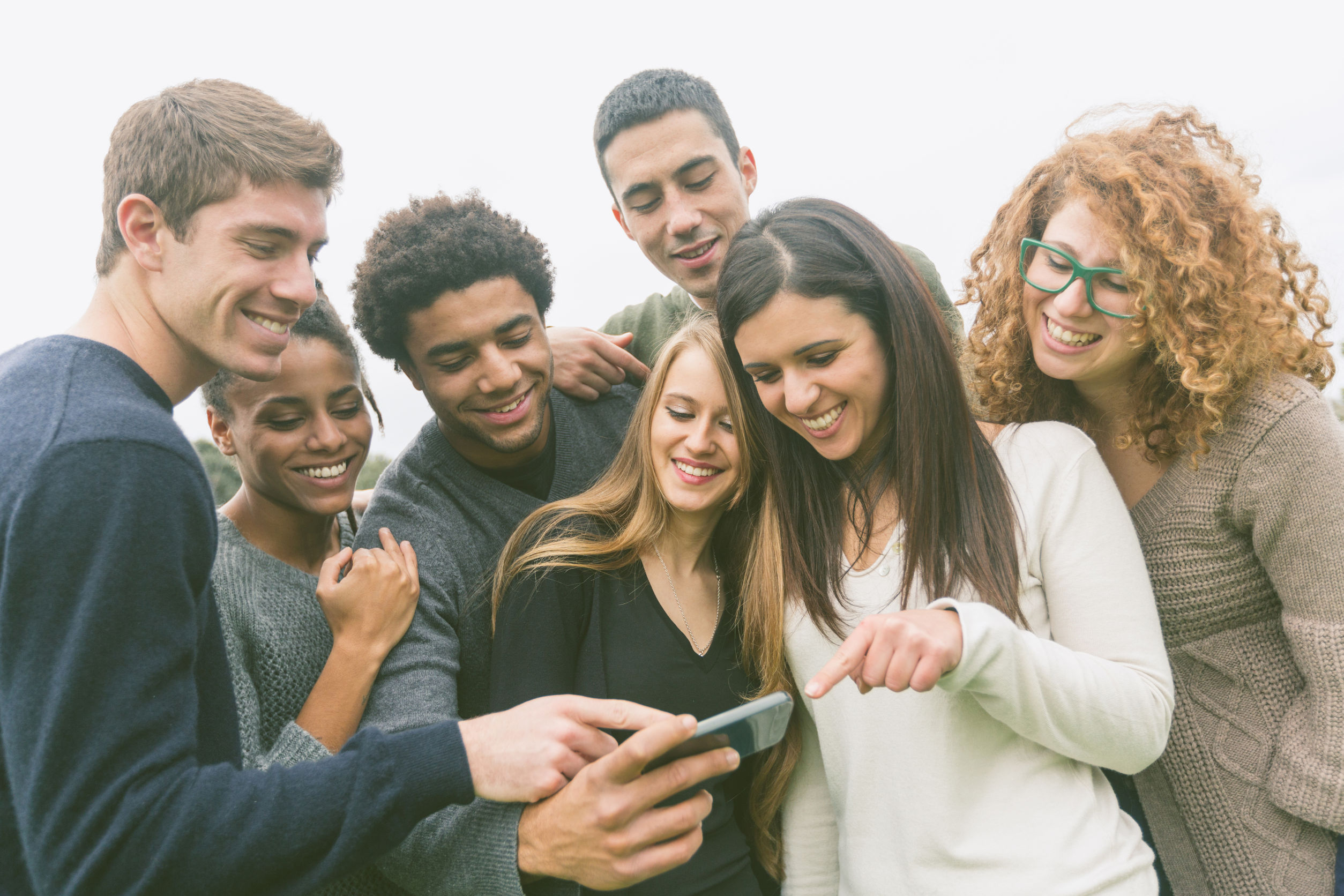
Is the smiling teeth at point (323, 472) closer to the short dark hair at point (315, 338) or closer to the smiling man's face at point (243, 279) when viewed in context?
the short dark hair at point (315, 338)

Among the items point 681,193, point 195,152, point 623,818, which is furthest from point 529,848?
point 681,193

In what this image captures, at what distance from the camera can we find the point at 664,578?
237cm

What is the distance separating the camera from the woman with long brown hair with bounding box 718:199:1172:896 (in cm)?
173

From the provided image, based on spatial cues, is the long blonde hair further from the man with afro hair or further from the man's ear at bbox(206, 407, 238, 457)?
the man's ear at bbox(206, 407, 238, 457)

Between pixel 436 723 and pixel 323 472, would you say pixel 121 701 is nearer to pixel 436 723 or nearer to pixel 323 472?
pixel 436 723

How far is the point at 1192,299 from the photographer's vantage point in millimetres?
2035

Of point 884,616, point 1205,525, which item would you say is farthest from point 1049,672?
point 1205,525

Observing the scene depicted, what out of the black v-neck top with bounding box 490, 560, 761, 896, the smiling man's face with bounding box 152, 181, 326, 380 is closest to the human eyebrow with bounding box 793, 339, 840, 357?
the black v-neck top with bounding box 490, 560, 761, 896

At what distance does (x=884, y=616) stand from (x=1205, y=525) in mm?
1049

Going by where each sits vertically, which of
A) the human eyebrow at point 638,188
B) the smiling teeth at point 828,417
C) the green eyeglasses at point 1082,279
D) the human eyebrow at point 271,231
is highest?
the human eyebrow at point 638,188

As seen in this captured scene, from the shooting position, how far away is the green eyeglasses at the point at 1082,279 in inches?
83.1

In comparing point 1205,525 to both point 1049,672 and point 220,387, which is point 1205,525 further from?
point 220,387

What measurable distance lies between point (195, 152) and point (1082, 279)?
2.08 m

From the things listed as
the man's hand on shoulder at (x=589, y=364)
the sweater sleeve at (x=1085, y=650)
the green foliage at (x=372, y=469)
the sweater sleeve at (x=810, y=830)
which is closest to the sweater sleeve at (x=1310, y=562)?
the sweater sleeve at (x=1085, y=650)
